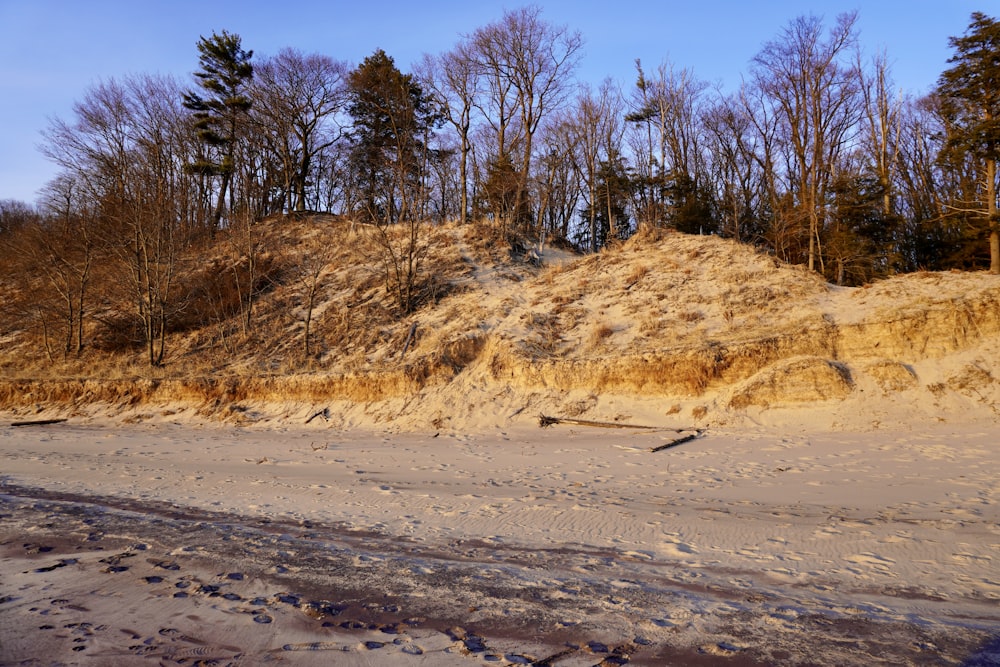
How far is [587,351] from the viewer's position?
667 inches

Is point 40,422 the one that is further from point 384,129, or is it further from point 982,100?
point 982,100

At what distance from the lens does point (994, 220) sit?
1698cm

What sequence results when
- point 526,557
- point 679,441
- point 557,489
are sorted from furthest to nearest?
point 679,441 < point 557,489 < point 526,557

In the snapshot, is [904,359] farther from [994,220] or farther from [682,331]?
[994,220]

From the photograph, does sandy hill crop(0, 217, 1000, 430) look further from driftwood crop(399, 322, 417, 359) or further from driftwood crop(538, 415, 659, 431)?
driftwood crop(538, 415, 659, 431)

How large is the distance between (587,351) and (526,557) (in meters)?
11.4

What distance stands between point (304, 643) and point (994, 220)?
21.2 m

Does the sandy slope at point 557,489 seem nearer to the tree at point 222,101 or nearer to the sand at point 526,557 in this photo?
the sand at point 526,557

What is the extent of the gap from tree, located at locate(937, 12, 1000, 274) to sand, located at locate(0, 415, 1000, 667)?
965 centimetres

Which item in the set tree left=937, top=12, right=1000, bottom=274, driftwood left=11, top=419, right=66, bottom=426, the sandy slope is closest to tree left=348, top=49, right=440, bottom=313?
the sandy slope

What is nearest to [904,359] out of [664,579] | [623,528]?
[623,528]

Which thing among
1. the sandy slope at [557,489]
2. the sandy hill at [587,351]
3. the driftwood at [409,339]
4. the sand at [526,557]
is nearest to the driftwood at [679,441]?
the sandy slope at [557,489]

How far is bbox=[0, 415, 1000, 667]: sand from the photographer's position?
13.2 ft

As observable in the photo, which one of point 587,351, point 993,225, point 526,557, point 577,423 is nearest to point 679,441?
point 577,423
